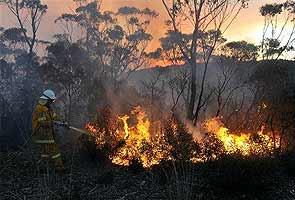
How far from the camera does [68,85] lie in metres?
24.9

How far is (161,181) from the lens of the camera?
8664 mm

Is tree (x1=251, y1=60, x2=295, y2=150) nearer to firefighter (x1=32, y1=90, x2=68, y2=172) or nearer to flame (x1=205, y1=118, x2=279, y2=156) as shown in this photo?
flame (x1=205, y1=118, x2=279, y2=156)

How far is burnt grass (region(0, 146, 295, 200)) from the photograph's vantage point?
788 centimetres

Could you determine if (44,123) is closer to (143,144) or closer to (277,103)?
(143,144)

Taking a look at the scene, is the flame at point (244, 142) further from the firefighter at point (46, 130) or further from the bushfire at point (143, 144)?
the firefighter at point (46, 130)

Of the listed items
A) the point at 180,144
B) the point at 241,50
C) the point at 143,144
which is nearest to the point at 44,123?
the point at 143,144

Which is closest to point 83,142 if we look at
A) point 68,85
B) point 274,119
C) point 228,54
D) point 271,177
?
point 271,177

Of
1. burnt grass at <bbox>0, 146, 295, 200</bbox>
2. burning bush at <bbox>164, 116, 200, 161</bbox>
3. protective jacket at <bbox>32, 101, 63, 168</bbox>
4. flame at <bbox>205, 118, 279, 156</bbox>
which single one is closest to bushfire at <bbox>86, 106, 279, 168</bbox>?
flame at <bbox>205, 118, 279, 156</bbox>

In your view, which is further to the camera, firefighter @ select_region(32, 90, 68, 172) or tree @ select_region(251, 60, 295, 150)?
tree @ select_region(251, 60, 295, 150)

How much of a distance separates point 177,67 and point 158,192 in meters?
31.0

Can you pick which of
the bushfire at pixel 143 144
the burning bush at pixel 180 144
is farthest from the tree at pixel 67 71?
the burning bush at pixel 180 144

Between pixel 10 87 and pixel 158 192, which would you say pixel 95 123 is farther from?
pixel 10 87

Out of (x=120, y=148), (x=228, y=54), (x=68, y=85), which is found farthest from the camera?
(x=228, y=54)

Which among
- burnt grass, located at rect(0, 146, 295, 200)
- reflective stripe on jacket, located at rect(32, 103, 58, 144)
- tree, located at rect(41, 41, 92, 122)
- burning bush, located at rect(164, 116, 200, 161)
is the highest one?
tree, located at rect(41, 41, 92, 122)
